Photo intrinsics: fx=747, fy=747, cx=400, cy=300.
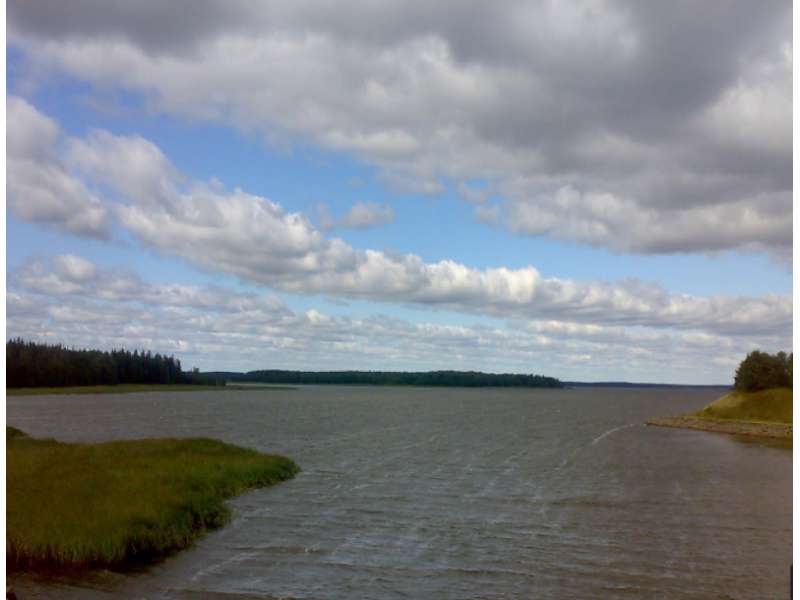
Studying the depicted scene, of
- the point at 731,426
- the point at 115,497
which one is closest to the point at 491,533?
the point at 115,497

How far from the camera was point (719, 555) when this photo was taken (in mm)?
30781

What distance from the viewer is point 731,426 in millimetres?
120125

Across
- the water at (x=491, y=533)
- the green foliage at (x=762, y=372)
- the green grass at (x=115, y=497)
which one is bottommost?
the water at (x=491, y=533)

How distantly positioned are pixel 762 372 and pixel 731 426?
18.9m

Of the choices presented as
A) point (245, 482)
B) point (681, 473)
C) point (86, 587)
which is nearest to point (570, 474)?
point (681, 473)

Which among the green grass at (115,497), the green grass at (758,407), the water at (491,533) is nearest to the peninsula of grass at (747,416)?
the green grass at (758,407)

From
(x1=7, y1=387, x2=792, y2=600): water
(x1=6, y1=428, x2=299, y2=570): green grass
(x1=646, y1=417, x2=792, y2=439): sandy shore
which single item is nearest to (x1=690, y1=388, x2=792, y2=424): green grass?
(x1=646, y1=417, x2=792, y2=439): sandy shore

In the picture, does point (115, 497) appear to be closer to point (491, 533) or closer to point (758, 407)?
point (491, 533)

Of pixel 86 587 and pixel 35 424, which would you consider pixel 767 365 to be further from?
pixel 86 587

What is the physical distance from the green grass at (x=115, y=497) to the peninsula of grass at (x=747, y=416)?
84.8 m

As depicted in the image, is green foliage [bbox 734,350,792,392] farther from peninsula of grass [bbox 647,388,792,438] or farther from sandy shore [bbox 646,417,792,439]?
sandy shore [bbox 646,417,792,439]

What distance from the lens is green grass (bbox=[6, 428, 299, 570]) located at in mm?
25984

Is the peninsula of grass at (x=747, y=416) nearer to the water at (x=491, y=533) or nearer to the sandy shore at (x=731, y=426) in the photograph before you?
the sandy shore at (x=731, y=426)

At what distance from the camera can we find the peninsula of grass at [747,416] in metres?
113
